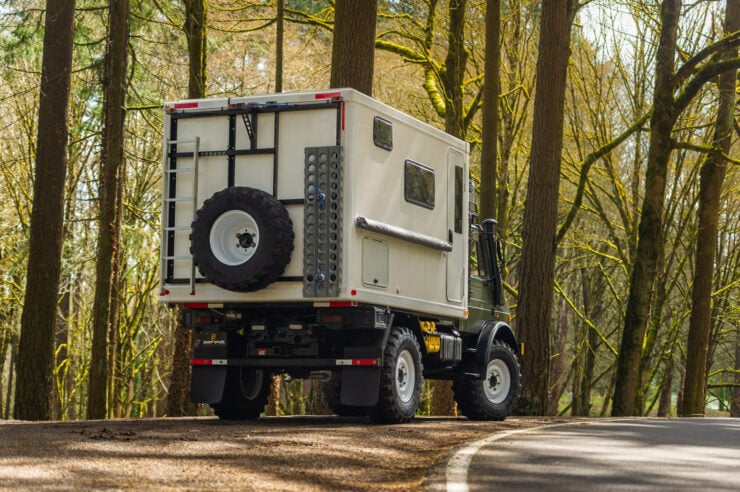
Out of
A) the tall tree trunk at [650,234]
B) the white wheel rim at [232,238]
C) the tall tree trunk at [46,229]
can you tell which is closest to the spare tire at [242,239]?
the white wheel rim at [232,238]

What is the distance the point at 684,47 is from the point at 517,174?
214 inches

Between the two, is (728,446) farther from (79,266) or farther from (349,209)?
(79,266)

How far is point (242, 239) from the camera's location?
42.1 ft

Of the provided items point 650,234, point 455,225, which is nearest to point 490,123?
point 650,234

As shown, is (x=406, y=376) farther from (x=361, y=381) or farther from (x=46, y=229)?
(x=46, y=229)

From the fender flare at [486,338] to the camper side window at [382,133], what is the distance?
334 centimetres

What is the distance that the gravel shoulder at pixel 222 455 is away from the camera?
7.66m

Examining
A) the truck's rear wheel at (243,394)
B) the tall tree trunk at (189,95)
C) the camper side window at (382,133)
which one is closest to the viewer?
the camper side window at (382,133)

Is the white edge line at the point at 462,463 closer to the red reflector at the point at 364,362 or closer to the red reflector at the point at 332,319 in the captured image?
the red reflector at the point at 364,362

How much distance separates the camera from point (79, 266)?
88.0ft

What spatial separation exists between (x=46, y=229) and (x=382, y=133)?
6637mm

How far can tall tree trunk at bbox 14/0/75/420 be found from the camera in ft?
56.9

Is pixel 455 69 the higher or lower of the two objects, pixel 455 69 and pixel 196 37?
the higher

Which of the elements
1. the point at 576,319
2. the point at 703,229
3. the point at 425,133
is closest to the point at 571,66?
the point at 703,229
